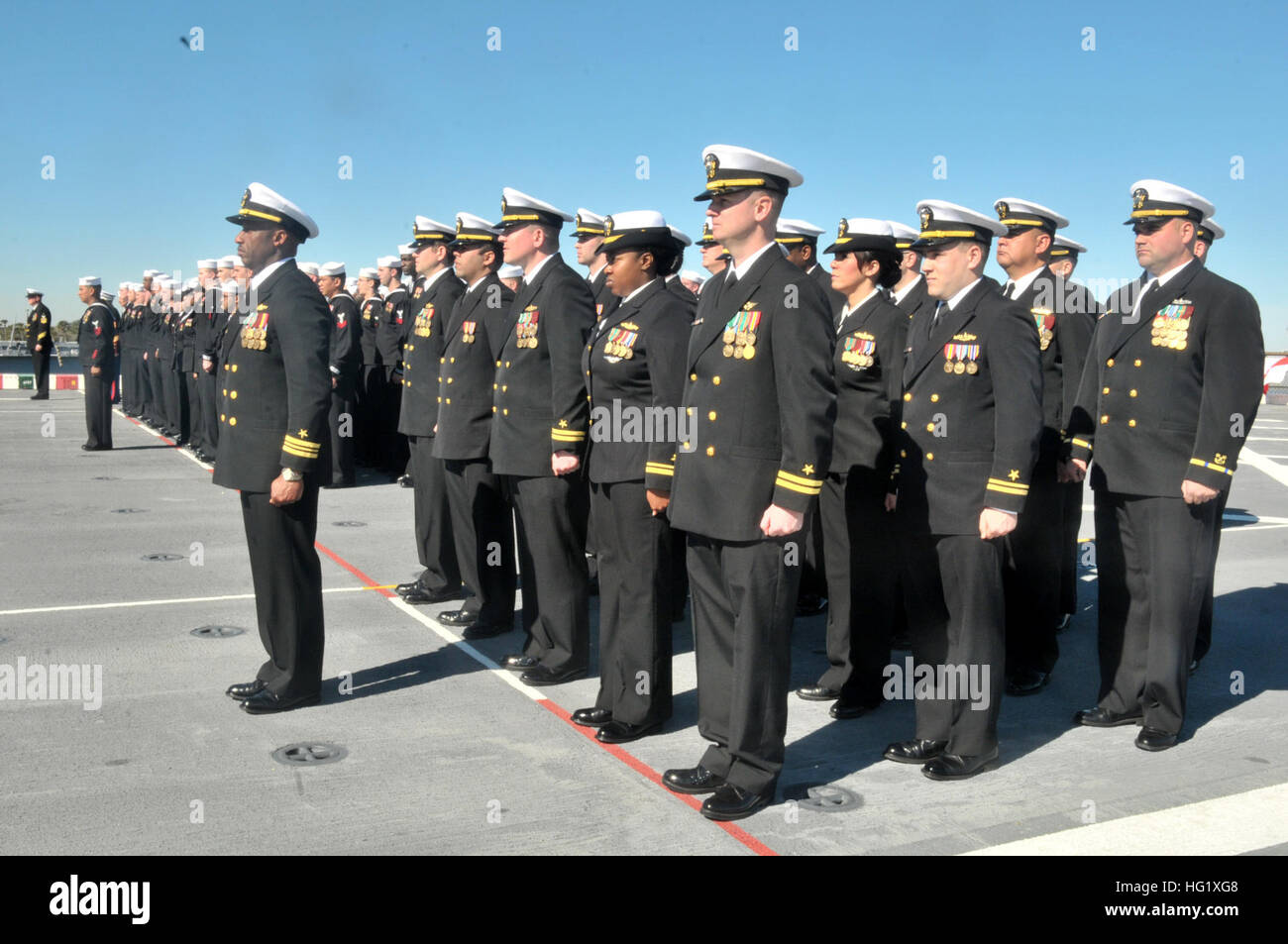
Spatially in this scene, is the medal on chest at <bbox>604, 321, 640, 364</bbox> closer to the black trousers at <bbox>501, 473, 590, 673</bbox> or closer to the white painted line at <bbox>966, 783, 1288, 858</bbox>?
the black trousers at <bbox>501, 473, 590, 673</bbox>

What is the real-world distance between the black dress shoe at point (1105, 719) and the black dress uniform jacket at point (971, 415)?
51.1 inches

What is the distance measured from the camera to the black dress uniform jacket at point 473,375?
6.62 m

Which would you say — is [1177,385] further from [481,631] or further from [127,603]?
[127,603]

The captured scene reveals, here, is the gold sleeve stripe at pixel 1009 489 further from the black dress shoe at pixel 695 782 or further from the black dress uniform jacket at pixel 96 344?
the black dress uniform jacket at pixel 96 344

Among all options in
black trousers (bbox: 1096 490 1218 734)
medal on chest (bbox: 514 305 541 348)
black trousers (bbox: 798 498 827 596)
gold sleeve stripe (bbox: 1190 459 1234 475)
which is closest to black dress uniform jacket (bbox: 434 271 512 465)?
medal on chest (bbox: 514 305 541 348)

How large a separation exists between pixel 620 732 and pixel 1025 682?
2220 mm

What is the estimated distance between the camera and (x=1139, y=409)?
16.8ft

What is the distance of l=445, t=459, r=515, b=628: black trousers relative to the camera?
22.1 ft

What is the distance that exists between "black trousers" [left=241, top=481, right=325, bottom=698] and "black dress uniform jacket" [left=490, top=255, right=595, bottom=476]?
1.07 m

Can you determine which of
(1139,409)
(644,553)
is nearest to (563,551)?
(644,553)

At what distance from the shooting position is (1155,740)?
4910mm

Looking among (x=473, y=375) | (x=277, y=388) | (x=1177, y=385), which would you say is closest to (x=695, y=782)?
(x=277, y=388)
